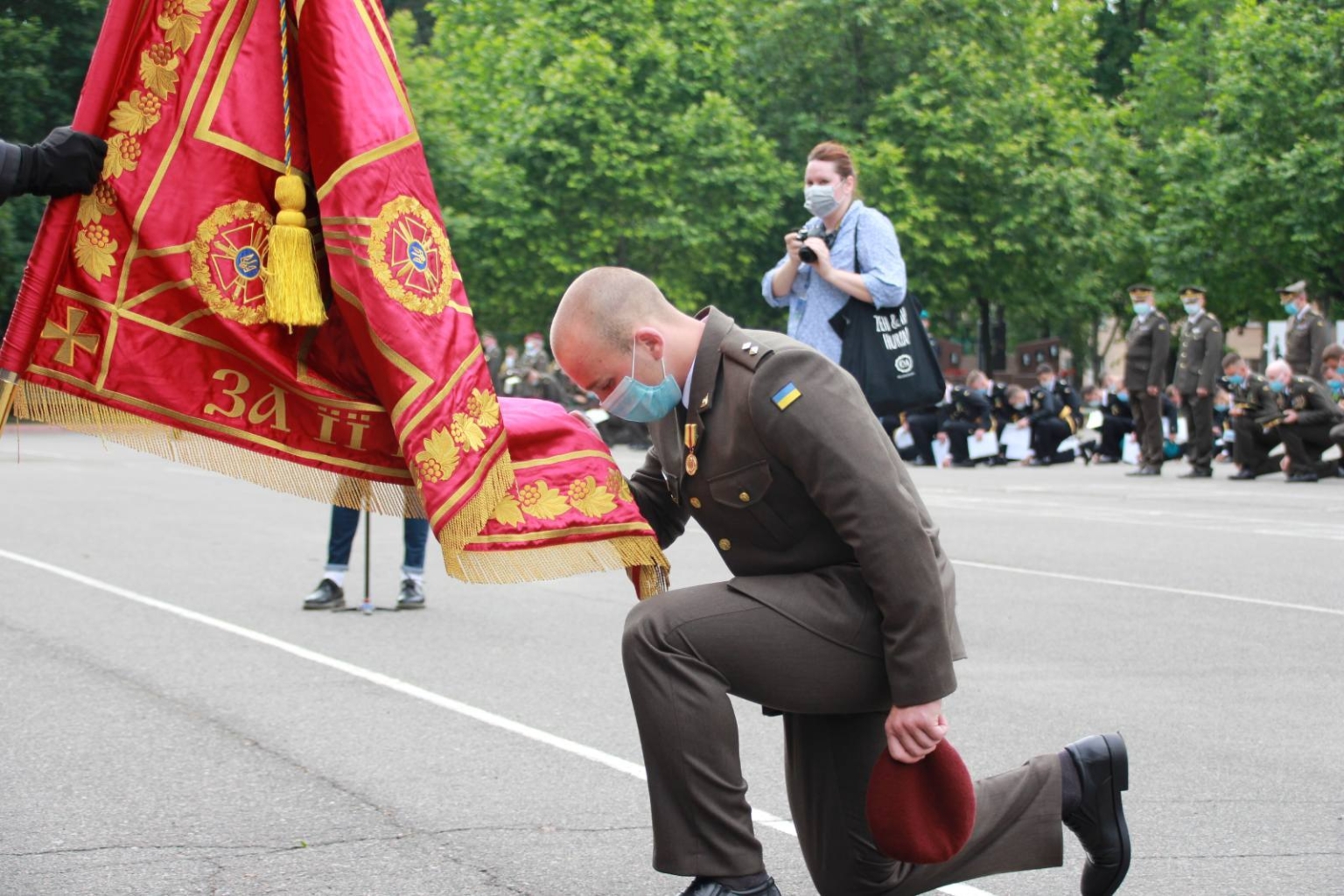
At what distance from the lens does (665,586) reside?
439 centimetres

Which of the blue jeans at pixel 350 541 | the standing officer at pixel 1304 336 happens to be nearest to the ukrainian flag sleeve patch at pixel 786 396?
the blue jeans at pixel 350 541

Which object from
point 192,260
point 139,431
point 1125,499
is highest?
point 192,260

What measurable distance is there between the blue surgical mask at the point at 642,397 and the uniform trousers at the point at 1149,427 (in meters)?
19.0

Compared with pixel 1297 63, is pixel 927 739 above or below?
below

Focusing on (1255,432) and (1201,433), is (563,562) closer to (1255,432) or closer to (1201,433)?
(1255,432)

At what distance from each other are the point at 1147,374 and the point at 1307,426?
2.59m

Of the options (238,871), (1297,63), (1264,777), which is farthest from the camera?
(1297,63)

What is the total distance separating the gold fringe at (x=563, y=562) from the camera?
416cm

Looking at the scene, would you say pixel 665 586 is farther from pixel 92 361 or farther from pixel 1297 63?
pixel 1297 63

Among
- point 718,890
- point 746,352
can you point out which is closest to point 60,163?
point 746,352

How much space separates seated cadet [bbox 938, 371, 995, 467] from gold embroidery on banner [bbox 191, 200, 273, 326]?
76.8 ft

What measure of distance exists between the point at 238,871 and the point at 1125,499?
14.4 meters

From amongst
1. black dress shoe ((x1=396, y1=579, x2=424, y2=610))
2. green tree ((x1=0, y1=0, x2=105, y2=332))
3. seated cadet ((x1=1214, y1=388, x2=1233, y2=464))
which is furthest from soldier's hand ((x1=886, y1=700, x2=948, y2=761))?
seated cadet ((x1=1214, y1=388, x2=1233, y2=464))

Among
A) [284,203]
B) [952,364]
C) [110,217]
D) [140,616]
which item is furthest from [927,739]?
[952,364]
